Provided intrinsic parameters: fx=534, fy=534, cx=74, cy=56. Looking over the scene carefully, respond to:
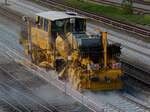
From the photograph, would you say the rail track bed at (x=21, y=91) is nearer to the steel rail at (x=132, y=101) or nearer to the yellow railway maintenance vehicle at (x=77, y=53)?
the yellow railway maintenance vehicle at (x=77, y=53)

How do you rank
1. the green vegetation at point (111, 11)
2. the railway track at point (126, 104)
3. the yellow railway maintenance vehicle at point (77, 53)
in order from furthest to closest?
the green vegetation at point (111, 11)
the yellow railway maintenance vehicle at point (77, 53)
the railway track at point (126, 104)

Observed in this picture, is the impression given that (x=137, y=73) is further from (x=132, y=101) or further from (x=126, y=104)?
(x=126, y=104)

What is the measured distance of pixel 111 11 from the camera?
45.9 m

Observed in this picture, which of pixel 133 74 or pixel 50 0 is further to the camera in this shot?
pixel 50 0

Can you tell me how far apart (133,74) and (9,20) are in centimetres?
1725

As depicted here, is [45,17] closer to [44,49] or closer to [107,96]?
[44,49]

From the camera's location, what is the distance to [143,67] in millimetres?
28781

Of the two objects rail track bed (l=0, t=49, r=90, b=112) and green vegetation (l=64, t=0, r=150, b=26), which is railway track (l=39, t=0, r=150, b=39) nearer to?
green vegetation (l=64, t=0, r=150, b=26)

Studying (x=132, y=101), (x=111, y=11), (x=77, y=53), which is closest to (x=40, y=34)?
(x=77, y=53)

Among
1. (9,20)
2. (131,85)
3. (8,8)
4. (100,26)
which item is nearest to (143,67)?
(131,85)

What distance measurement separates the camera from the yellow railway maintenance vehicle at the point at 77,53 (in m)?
23.7

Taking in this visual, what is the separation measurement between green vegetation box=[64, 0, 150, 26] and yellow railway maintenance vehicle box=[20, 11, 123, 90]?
1517 centimetres

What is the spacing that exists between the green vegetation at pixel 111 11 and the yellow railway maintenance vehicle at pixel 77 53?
49.8 ft

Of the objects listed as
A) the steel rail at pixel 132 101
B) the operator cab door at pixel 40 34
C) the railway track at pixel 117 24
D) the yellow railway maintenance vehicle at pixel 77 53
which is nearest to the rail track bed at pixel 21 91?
the yellow railway maintenance vehicle at pixel 77 53
